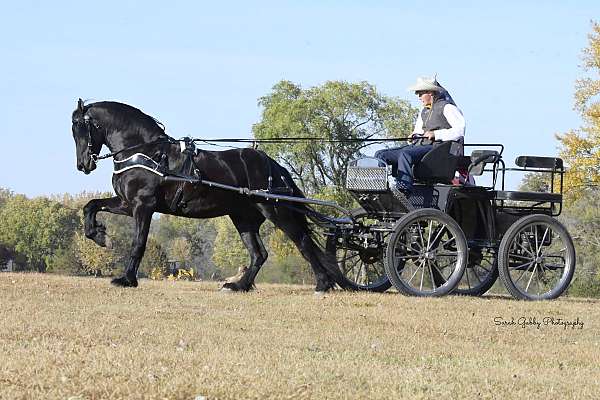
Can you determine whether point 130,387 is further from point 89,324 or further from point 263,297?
point 263,297

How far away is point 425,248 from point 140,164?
3.94 m

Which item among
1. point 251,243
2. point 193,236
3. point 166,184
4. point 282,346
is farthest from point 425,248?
point 193,236

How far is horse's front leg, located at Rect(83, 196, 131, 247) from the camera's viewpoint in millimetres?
15430

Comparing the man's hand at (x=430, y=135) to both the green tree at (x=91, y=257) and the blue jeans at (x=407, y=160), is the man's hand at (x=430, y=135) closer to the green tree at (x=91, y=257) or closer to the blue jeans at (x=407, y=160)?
the blue jeans at (x=407, y=160)

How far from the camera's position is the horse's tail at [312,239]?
1591 centimetres

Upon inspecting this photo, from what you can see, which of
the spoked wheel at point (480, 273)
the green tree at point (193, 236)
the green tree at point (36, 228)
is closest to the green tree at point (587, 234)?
the spoked wheel at point (480, 273)

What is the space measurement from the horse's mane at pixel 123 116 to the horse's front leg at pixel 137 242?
1.16m

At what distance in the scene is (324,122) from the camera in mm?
59688

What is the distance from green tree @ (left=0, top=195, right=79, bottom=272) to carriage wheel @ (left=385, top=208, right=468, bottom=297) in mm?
62258

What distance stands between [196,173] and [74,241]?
67957 mm

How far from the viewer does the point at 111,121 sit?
1546 cm

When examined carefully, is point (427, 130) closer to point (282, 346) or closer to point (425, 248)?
point (425, 248)

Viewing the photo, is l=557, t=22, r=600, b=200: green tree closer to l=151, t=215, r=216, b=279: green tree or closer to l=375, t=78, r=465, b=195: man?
l=375, t=78, r=465, b=195: man

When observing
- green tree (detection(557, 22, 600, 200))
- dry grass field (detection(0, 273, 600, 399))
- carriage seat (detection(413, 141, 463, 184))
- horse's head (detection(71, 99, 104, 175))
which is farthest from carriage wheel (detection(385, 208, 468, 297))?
green tree (detection(557, 22, 600, 200))
